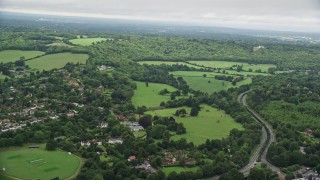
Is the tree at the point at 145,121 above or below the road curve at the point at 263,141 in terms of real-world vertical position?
above

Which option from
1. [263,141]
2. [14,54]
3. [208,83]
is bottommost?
[263,141]

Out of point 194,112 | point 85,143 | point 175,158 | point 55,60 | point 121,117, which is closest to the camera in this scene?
point 175,158

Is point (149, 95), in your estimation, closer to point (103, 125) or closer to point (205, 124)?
point (205, 124)

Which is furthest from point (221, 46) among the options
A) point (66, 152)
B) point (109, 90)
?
point (66, 152)

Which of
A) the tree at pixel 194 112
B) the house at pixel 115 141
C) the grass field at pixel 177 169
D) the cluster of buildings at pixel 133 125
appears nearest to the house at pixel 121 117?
the cluster of buildings at pixel 133 125

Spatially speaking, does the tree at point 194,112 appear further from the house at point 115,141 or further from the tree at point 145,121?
the house at point 115,141

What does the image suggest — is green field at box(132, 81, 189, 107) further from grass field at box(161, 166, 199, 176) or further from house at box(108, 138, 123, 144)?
grass field at box(161, 166, 199, 176)

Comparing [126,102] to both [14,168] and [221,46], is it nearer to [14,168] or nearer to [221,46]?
[14,168]

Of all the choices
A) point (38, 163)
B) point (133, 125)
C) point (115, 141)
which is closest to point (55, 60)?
point (133, 125)
